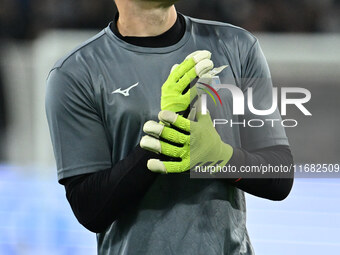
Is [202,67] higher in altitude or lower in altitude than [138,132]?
higher

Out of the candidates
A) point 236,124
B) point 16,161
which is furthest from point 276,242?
point 16,161

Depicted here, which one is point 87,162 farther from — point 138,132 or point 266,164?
point 266,164

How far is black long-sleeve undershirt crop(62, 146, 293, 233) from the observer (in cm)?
142

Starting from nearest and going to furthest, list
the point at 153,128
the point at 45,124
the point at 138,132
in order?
the point at 153,128 → the point at 138,132 → the point at 45,124

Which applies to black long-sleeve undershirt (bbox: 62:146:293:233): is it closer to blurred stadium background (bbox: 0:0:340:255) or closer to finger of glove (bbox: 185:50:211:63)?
finger of glove (bbox: 185:50:211:63)

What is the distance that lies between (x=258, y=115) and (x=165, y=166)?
0.30m

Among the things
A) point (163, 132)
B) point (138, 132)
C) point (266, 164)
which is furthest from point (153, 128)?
point (266, 164)

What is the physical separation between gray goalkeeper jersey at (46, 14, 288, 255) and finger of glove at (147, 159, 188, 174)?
0.27 ft

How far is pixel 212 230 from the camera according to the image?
4.89 feet

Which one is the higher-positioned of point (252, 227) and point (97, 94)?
point (97, 94)

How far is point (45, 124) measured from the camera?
4.17 m

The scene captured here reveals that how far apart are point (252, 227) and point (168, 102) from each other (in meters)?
2.49

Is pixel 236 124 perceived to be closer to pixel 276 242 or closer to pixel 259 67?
pixel 259 67

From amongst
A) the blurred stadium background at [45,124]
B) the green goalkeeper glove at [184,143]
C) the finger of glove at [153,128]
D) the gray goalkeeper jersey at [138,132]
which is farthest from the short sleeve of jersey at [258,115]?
the blurred stadium background at [45,124]
